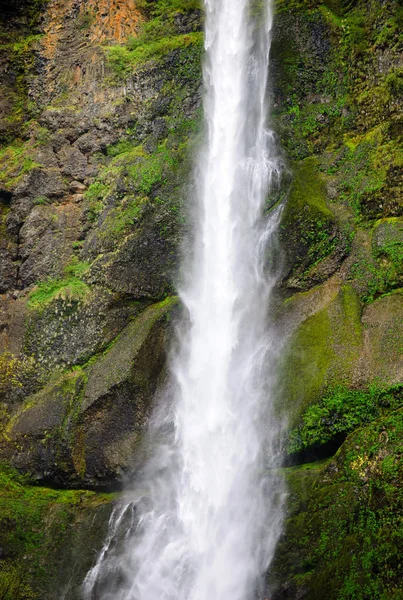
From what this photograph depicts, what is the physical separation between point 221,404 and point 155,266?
4197 millimetres

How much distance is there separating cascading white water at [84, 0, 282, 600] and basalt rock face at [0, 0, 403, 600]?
45 centimetres

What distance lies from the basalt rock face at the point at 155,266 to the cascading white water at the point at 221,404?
1.49 ft

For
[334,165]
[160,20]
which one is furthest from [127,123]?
[334,165]

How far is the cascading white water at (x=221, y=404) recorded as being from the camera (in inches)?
424

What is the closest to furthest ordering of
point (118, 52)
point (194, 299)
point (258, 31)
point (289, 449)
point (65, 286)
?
point (289, 449), point (194, 299), point (65, 286), point (258, 31), point (118, 52)

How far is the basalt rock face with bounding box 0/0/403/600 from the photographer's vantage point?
1043 cm

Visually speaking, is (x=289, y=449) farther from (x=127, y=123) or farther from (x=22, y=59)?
(x=22, y=59)

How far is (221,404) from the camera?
13.0 m

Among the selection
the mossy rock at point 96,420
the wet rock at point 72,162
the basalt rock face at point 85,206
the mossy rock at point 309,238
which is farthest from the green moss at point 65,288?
the mossy rock at point 309,238

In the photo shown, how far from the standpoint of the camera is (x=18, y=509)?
12922mm

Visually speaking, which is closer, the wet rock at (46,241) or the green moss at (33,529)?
the green moss at (33,529)

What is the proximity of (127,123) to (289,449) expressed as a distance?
1153cm

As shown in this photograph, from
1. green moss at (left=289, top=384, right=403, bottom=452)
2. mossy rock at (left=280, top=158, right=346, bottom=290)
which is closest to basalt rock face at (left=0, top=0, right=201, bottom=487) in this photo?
mossy rock at (left=280, top=158, right=346, bottom=290)

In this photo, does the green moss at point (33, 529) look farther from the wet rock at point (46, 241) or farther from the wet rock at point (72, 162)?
the wet rock at point (72, 162)
